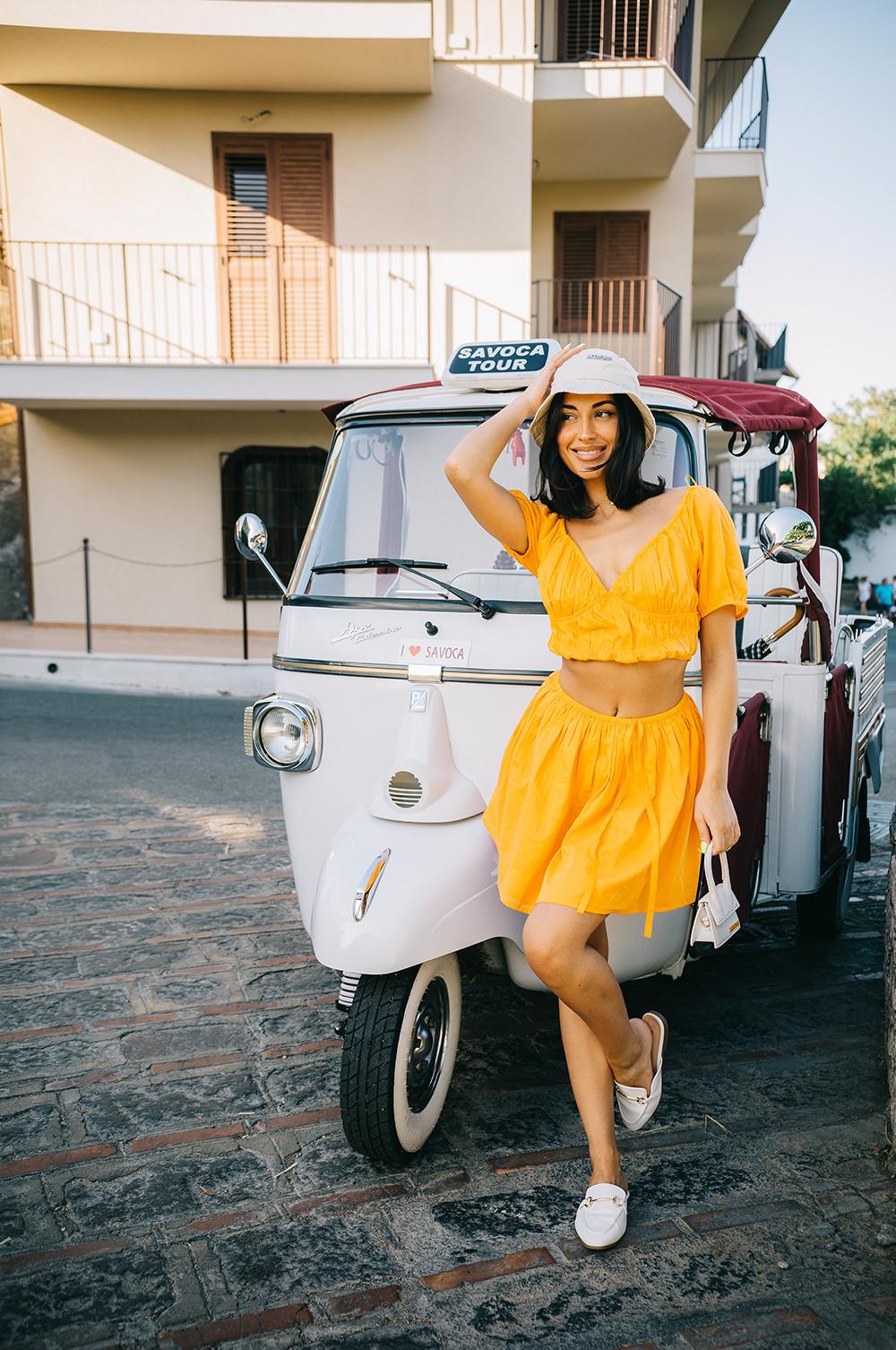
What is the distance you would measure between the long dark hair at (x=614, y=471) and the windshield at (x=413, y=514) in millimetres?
723

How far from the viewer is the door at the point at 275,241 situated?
15047mm

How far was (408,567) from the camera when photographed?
3.51 metres

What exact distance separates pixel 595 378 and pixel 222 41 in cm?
1330

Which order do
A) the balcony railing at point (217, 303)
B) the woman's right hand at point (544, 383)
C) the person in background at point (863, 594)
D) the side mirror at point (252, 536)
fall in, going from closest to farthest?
the woman's right hand at point (544, 383) < the side mirror at point (252, 536) < the balcony railing at point (217, 303) < the person in background at point (863, 594)

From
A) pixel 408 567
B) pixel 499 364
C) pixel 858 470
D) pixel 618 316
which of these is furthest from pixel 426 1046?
pixel 858 470

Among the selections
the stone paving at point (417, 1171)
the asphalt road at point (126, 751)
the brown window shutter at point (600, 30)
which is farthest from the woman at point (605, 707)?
the brown window shutter at point (600, 30)

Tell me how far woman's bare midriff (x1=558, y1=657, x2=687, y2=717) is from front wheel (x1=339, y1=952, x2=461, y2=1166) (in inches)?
34.3

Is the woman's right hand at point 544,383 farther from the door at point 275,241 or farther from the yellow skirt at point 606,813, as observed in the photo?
the door at point 275,241

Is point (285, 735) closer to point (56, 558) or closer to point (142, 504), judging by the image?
point (142, 504)

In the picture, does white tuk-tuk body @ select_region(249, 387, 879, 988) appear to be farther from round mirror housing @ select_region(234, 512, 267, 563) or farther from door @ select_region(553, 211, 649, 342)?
door @ select_region(553, 211, 649, 342)

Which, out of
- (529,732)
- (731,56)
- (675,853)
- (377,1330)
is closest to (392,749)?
(529,732)

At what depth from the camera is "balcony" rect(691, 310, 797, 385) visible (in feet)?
72.5

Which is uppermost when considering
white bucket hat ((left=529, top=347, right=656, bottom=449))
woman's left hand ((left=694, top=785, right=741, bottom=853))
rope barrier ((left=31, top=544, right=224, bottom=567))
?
white bucket hat ((left=529, top=347, right=656, bottom=449))

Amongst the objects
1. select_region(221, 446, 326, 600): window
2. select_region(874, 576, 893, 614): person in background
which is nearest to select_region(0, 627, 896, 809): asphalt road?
select_region(221, 446, 326, 600): window
